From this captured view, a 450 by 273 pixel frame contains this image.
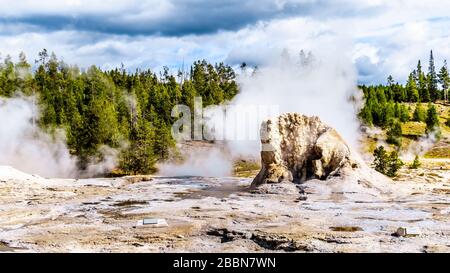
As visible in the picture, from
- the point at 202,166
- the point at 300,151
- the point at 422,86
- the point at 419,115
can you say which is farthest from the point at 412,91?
the point at 300,151

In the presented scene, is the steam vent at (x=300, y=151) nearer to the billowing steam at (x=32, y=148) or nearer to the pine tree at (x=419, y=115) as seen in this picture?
the billowing steam at (x=32, y=148)

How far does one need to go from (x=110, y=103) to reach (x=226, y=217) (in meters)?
43.0

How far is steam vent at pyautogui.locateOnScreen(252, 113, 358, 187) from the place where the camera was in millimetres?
34628

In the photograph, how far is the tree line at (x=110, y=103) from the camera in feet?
183

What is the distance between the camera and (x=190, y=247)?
1908cm

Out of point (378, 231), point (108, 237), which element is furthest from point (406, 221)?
point (108, 237)

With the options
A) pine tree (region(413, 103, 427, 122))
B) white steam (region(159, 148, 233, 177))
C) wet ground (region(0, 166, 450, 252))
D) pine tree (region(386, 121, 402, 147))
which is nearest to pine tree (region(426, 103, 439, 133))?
pine tree (region(386, 121, 402, 147))

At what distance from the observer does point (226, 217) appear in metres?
24.7

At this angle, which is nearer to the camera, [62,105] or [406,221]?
[406,221]

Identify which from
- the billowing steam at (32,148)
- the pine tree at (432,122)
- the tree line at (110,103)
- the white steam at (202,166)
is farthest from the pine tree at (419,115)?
the billowing steam at (32,148)

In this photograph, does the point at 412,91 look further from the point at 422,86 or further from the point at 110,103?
the point at 110,103
